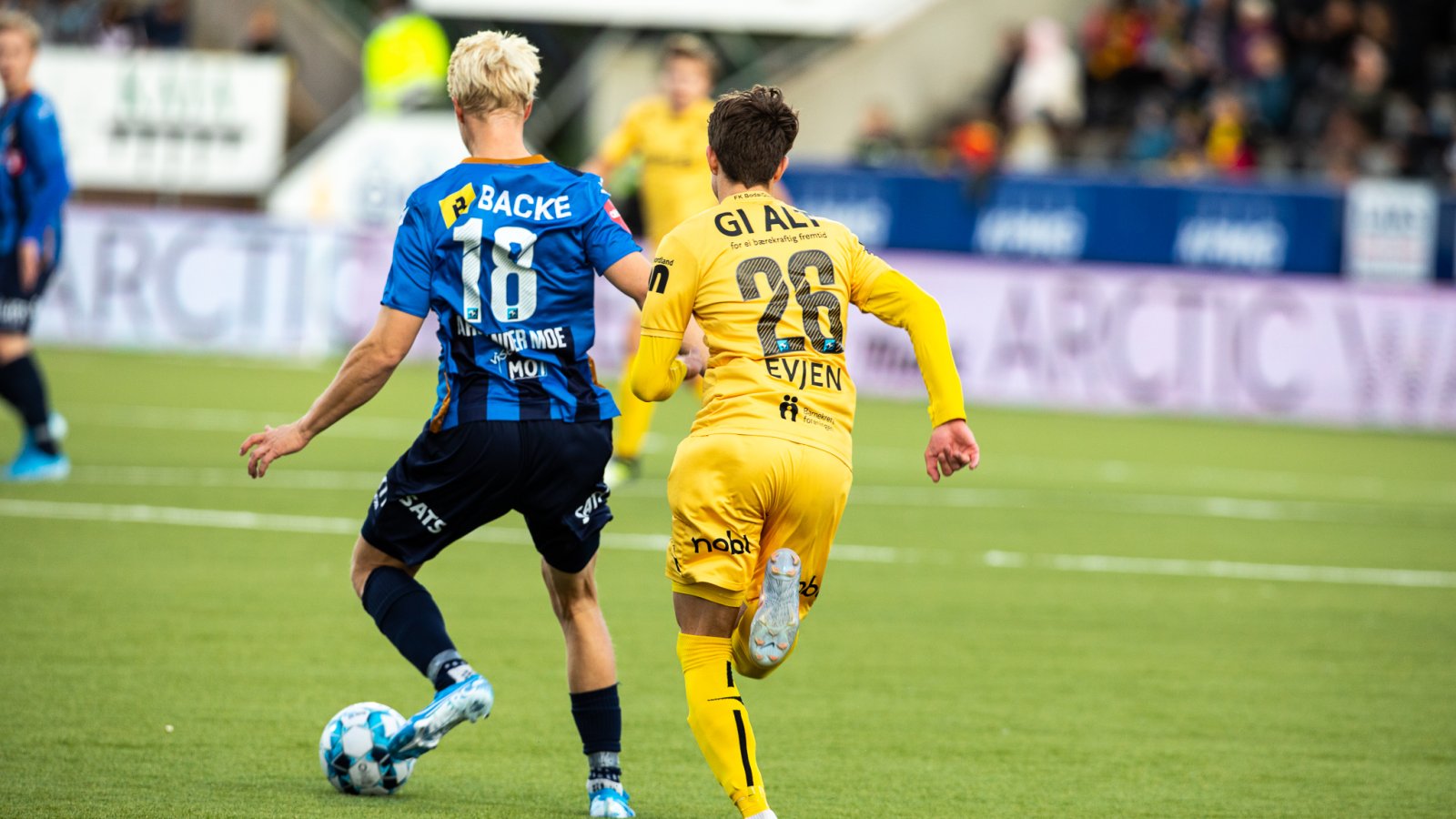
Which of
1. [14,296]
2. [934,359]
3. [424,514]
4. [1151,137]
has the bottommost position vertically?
[424,514]

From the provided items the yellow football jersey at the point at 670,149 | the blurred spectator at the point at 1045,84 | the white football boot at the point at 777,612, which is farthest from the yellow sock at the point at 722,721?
the blurred spectator at the point at 1045,84

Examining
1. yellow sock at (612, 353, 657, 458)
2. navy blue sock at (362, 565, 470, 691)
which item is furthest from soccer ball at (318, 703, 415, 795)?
yellow sock at (612, 353, 657, 458)

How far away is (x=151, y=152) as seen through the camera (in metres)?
25.2

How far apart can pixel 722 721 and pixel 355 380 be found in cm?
142

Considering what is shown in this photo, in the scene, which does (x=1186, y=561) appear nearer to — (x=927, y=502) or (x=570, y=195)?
(x=927, y=502)

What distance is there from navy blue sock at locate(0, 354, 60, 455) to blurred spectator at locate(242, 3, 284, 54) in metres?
15.2

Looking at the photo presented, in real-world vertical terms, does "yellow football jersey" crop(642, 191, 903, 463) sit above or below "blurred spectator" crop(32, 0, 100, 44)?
below

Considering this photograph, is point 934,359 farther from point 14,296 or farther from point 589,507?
point 14,296

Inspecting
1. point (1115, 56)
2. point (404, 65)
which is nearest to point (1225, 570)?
point (1115, 56)

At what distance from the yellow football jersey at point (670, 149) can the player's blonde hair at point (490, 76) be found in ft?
24.7

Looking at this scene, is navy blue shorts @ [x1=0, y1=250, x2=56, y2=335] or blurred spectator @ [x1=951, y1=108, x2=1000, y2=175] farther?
blurred spectator @ [x1=951, y1=108, x2=1000, y2=175]

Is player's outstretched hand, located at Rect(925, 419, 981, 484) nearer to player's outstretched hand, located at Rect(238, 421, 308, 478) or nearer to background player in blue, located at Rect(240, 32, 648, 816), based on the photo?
background player in blue, located at Rect(240, 32, 648, 816)

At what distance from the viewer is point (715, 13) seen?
93.7 feet

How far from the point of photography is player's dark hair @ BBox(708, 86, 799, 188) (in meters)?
5.18
